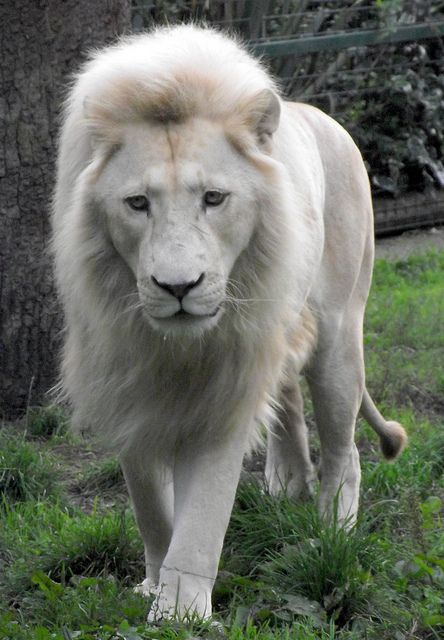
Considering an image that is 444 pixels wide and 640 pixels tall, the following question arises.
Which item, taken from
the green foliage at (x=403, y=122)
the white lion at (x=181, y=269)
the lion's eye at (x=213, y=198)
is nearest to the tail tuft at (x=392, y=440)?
Answer: the white lion at (x=181, y=269)

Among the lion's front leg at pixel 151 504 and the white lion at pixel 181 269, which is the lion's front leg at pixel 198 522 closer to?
the white lion at pixel 181 269

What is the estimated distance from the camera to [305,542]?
Result: 13.2ft

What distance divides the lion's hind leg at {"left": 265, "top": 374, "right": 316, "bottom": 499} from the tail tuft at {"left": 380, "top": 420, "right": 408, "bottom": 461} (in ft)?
1.00

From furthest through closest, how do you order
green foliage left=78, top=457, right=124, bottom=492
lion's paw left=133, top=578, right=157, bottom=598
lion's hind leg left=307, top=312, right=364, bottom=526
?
green foliage left=78, top=457, right=124, bottom=492 < lion's hind leg left=307, top=312, right=364, bottom=526 < lion's paw left=133, top=578, right=157, bottom=598

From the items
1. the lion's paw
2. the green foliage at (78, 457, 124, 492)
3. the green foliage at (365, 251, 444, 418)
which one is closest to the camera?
the lion's paw

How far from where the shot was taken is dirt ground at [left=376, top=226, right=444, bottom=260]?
9.37 meters

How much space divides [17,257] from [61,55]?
0.89 m

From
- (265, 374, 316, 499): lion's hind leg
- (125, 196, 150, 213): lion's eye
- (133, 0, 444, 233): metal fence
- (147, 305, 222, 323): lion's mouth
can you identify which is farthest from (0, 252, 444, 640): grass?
(133, 0, 444, 233): metal fence

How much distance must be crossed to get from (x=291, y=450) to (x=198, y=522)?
4.51 feet

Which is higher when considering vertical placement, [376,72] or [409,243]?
[376,72]

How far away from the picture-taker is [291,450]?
5.11m

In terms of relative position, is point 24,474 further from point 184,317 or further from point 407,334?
point 407,334

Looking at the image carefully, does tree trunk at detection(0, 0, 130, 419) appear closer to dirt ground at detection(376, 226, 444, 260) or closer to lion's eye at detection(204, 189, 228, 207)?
lion's eye at detection(204, 189, 228, 207)

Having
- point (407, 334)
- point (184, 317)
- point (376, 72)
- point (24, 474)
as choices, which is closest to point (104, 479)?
point (24, 474)
